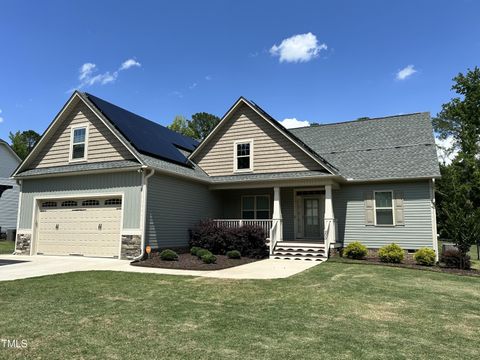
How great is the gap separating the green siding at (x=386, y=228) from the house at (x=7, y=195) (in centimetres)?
2325

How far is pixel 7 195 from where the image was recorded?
27.3m

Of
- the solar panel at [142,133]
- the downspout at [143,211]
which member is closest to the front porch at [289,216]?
the solar panel at [142,133]

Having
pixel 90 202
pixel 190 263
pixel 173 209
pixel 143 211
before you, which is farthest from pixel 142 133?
pixel 190 263

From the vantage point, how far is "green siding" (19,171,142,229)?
45.4ft

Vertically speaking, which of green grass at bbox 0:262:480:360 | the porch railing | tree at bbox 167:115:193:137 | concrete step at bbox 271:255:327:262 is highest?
tree at bbox 167:115:193:137

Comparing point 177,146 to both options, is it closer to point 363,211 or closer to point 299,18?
point 299,18

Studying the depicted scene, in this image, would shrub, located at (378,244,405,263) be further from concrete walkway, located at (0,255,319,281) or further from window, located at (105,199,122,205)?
window, located at (105,199,122,205)

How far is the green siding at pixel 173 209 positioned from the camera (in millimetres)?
14078

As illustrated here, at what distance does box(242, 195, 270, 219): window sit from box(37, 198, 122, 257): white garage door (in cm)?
668

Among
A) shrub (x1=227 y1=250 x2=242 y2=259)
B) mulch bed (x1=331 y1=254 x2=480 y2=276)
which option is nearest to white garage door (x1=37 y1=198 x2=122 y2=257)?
shrub (x1=227 y1=250 x2=242 y2=259)

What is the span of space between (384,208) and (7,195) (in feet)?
86.5

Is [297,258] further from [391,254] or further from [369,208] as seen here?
[369,208]

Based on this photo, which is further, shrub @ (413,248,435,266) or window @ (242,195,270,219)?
window @ (242,195,270,219)

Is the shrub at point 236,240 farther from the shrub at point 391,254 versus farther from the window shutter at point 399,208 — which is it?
the window shutter at point 399,208
